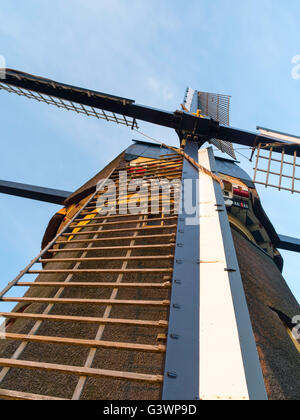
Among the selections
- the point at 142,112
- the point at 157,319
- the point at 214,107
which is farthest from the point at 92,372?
the point at 214,107

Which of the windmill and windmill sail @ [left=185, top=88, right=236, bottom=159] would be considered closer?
the windmill

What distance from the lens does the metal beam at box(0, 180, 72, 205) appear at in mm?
8148

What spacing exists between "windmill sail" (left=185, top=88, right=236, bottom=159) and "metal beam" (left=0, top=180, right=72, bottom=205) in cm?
495

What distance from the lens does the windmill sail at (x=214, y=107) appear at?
752 cm

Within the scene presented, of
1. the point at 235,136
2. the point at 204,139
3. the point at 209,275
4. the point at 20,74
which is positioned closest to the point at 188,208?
the point at 209,275

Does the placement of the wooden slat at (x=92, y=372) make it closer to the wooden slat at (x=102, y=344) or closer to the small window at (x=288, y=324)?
the wooden slat at (x=102, y=344)

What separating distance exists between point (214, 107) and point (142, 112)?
2.99 m

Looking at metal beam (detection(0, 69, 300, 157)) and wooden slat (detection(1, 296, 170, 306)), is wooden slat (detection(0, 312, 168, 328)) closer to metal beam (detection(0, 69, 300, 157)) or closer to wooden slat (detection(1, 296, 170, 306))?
wooden slat (detection(1, 296, 170, 306))

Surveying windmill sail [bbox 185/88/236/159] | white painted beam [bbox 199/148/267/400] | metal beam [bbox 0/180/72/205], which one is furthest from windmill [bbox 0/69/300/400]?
metal beam [bbox 0/180/72/205]

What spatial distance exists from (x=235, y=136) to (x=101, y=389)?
643cm

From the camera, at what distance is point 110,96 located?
263 inches

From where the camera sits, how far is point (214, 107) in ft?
27.6

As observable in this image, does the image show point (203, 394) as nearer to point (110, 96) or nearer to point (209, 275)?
point (209, 275)
